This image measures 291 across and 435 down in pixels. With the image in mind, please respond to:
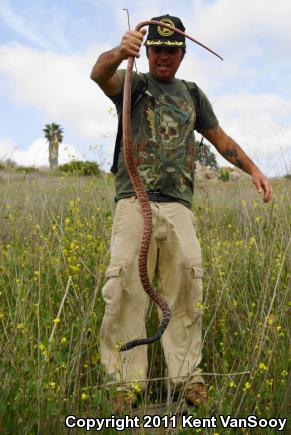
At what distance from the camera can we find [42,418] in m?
2.44

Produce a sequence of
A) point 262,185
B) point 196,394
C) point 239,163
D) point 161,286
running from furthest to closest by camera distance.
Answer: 1. point 239,163
2. point 262,185
3. point 161,286
4. point 196,394

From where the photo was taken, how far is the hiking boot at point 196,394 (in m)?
3.24

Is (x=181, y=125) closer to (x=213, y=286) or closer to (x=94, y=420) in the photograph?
(x=213, y=286)

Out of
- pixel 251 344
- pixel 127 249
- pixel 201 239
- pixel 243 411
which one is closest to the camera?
pixel 243 411

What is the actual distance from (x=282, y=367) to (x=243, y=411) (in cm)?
43

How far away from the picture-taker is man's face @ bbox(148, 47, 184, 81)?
11.6 feet

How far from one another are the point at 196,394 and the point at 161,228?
1.01 metres

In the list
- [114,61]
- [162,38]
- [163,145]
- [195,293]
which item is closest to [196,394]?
[195,293]

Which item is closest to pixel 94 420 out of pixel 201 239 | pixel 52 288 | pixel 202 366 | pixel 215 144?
pixel 202 366


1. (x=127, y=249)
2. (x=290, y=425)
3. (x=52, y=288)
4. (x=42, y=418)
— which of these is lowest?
(x=290, y=425)

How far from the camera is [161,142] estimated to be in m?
3.48

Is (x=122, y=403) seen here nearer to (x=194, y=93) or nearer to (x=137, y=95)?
(x=137, y=95)

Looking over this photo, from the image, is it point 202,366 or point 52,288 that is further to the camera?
point 52,288

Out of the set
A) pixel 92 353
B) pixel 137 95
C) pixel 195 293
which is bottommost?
pixel 92 353
